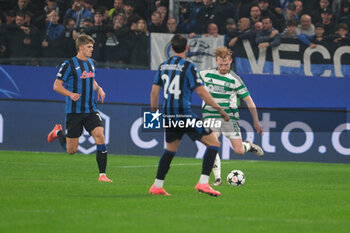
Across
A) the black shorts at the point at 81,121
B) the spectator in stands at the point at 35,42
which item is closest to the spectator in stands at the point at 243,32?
the spectator in stands at the point at 35,42

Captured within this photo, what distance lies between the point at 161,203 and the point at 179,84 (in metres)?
1.55

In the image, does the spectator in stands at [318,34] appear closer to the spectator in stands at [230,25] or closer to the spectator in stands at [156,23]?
the spectator in stands at [230,25]

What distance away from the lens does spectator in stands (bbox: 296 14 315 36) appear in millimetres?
17656

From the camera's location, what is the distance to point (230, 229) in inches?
278

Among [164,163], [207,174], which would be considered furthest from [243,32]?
[164,163]

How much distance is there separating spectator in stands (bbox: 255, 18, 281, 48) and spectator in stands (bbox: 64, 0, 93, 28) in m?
4.51

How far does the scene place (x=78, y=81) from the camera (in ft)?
38.6

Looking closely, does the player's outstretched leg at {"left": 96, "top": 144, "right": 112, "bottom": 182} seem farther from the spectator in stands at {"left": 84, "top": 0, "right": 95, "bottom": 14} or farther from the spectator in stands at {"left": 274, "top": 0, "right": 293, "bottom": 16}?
the spectator in stands at {"left": 84, "top": 0, "right": 95, "bottom": 14}

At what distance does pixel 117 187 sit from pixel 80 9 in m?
10.1

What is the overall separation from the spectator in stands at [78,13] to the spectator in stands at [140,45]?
1.67 meters

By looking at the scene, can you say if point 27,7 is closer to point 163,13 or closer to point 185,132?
point 163,13

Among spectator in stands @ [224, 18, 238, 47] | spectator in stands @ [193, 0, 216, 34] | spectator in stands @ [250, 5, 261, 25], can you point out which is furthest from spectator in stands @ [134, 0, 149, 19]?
spectator in stands @ [250, 5, 261, 25]

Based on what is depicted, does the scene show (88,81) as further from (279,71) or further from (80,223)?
(279,71)

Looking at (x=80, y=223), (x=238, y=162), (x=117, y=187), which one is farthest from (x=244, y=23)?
(x=80, y=223)
